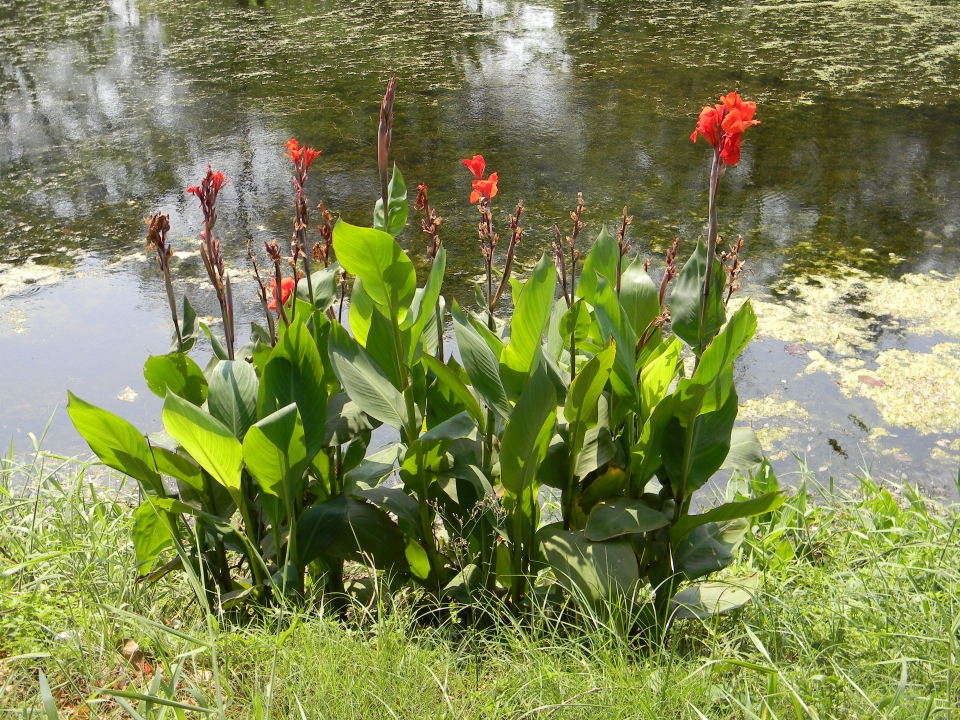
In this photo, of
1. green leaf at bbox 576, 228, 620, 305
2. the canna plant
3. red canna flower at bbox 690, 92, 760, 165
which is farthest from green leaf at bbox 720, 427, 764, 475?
red canna flower at bbox 690, 92, 760, 165

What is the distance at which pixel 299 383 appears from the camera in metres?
1.32

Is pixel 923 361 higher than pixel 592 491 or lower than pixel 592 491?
lower

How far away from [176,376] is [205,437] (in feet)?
0.78

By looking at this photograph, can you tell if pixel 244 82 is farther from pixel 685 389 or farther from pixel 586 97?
pixel 685 389

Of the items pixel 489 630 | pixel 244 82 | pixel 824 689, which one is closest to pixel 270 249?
pixel 489 630

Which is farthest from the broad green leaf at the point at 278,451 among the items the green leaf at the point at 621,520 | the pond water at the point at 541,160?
the pond water at the point at 541,160

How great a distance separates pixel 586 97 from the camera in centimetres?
448

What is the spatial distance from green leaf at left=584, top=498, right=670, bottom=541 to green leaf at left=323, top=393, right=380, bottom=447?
1.32 feet

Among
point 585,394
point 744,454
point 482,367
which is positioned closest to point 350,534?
point 482,367

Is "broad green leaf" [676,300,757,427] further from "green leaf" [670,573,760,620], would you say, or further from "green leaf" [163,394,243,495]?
"green leaf" [163,394,243,495]

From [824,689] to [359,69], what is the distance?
4573 millimetres

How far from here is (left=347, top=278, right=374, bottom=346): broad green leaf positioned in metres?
1.41

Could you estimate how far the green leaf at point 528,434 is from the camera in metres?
1.21

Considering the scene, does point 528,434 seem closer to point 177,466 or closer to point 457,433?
point 457,433
